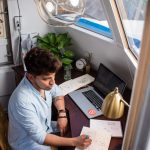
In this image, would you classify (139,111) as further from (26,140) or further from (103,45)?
(103,45)

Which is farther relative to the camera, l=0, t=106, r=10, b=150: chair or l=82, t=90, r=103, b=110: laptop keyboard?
l=82, t=90, r=103, b=110: laptop keyboard

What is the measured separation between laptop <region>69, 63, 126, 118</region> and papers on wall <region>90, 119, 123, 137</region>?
8cm

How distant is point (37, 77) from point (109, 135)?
58 cm

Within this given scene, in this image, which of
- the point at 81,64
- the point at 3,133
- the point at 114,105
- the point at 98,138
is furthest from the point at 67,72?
the point at 114,105

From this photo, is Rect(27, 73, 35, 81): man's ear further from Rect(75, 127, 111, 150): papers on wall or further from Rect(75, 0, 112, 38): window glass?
Rect(75, 0, 112, 38): window glass

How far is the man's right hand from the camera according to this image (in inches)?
48.9

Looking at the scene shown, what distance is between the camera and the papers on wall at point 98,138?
1258 millimetres

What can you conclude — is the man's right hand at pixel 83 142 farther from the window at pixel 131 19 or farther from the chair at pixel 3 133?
the window at pixel 131 19

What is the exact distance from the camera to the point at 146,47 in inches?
14.7

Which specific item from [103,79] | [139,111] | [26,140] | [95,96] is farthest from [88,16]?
[139,111]

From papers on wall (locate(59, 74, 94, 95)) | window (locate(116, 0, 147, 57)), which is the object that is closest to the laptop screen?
papers on wall (locate(59, 74, 94, 95))

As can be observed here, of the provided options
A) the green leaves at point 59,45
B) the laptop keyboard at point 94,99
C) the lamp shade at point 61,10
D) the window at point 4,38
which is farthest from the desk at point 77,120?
the window at point 4,38

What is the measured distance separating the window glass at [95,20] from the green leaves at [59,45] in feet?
0.83

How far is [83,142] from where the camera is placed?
1245 millimetres
